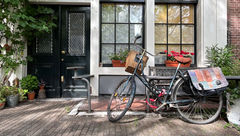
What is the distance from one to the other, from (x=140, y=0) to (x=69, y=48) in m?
2.68

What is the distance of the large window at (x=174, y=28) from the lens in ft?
14.8

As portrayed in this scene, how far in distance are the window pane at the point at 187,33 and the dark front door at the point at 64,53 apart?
9.94 ft

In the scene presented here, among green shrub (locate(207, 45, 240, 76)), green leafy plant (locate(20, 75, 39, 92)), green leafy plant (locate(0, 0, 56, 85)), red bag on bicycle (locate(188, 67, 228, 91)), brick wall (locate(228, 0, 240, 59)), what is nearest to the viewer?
red bag on bicycle (locate(188, 67, 228, 91))

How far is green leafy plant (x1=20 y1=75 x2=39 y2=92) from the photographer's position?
13.3 ft

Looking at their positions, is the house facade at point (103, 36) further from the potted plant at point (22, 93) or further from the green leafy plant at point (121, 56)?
the potted plant at point (22, 93)

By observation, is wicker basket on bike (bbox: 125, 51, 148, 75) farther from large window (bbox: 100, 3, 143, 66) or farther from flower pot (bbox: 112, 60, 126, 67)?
large window (bbox: 100, 3, 143, 66)

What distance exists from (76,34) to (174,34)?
10.2 ft

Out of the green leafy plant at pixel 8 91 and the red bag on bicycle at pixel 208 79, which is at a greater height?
the red bag on bicycle at pixel 208 79

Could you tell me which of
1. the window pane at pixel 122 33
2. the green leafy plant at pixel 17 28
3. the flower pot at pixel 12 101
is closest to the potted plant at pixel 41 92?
the flower pot at pixel 12 101

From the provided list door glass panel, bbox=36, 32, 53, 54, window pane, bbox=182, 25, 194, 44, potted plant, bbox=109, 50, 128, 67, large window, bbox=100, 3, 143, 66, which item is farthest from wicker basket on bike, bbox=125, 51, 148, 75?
door glass panel, bbox=36, 32, 53, 54

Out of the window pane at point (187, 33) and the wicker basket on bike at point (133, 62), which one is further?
the window pane at point (187, 33)

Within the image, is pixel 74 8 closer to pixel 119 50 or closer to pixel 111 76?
pixel 119 50

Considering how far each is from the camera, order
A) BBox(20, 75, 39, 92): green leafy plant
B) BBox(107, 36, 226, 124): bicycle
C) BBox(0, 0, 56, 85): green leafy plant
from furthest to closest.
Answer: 1. BBox(20, 75, 39, 92): green leafy plant
2. BBox(0, 0, 56, 85): green leafy plant
3. BBox(107, 36, 226, 124): bicycle

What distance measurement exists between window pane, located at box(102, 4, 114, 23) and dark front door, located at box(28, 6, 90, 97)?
51 centimetres
